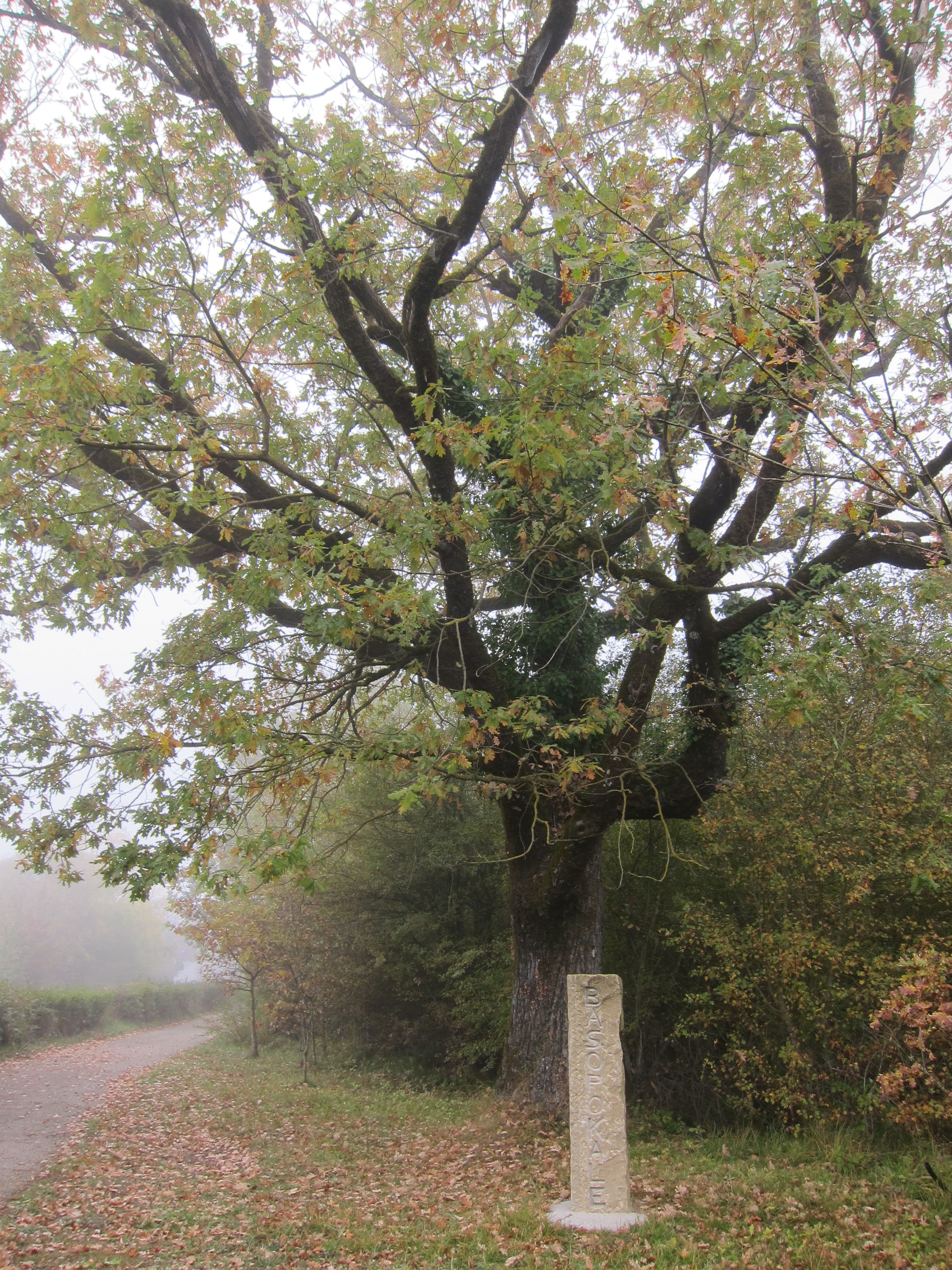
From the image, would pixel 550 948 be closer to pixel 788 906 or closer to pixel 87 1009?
pixel 788 906

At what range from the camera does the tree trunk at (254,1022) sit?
1628cm

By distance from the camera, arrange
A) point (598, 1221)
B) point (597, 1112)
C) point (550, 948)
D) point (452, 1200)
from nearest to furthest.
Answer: point (598, 1221) → point (597, 1112) → point (452, 1200) → point (550, 948)

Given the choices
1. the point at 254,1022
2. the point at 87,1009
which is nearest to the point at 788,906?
the point at 254,1022

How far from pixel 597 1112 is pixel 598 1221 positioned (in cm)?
65

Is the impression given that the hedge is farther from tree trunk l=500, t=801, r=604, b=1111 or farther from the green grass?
tree trunk l=500, t=801, r=604, b=1111

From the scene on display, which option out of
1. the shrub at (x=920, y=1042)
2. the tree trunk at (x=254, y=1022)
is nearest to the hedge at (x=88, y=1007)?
the tree trunk at (x=254, y=1022)

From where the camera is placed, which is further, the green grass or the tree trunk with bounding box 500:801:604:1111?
the tree trunk with bounding box 500:801:604:1111

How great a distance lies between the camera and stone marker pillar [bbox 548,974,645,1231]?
5504mm

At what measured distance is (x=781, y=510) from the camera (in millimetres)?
9258

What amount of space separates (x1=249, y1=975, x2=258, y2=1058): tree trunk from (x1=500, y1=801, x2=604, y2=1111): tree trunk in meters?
9.53

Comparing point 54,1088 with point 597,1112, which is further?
point 54,1088

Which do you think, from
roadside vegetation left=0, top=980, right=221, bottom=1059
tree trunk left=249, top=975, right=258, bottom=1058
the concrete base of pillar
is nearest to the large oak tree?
the concrete base of pillar

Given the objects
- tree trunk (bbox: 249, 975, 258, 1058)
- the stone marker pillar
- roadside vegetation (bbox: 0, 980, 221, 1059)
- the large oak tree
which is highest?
the large oak tree

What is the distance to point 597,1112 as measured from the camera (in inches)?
225
